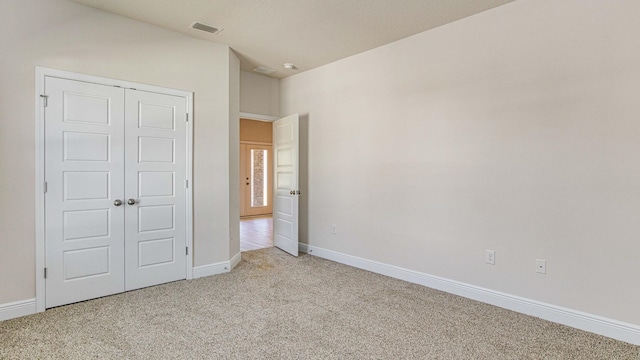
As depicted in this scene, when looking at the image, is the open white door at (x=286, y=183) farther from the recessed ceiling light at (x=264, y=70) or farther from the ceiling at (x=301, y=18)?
the ceiling at (x=301, y=18)

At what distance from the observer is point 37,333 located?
2.44m

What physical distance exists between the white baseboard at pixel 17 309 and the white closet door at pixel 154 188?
739 millimetres

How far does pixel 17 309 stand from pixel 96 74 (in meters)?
2.19

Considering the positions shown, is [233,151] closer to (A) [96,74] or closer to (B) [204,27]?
(B) [204,27]

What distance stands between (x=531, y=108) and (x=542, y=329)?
1.83 metres

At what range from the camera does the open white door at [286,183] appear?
15.8 feet

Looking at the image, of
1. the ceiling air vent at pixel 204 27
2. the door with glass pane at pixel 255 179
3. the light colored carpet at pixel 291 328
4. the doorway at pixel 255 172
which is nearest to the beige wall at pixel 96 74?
the ceiling air vent at pixel 204 27

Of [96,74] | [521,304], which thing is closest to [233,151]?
[96,74]

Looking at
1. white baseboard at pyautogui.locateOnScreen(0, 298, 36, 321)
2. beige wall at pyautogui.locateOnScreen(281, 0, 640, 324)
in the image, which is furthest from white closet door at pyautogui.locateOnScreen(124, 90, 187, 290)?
beige wall at pyautogui.locateOnScreen(281, 0, 640, 324)

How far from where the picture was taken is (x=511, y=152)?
292 cm

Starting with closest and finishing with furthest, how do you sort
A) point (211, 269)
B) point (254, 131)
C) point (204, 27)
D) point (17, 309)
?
1. point (17, 309)
2. point (204, 27)
3. point (211, 269)
4. point (254, 131)

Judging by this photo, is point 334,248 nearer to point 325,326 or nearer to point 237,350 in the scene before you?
point 325,326

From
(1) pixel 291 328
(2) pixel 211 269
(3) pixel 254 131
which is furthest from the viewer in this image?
(3) pixel 254 131

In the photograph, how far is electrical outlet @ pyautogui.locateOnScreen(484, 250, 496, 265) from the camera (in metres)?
3.04
